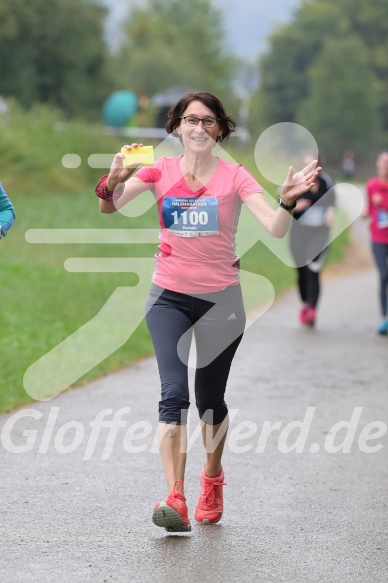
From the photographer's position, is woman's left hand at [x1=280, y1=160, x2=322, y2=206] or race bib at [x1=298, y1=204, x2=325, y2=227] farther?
race bib at [x1=298, y1=204, x2=325, y2=227]

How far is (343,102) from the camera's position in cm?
9656

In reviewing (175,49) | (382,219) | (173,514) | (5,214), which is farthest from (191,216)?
(175,49)

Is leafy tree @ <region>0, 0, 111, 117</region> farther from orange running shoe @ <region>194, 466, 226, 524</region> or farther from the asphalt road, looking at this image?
orange running shoe @ <region>194, 466, 226, 524</region>

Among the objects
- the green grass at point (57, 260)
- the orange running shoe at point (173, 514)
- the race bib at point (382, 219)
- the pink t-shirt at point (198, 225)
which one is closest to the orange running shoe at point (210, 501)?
the orange running shoe at point (173, 514)

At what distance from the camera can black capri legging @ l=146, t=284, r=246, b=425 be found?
582 centimetres

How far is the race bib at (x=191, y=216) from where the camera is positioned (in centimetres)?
581

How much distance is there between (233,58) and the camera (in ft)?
438

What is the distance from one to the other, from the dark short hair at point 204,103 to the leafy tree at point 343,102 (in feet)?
298

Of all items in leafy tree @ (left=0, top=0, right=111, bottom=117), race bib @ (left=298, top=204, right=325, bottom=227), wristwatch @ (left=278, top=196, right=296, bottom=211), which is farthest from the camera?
leafy tree @ (left=0, top=0, right=111, bottom=117)

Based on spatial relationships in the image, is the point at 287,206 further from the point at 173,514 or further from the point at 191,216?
the point at 173,514

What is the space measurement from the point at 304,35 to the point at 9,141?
9512cm

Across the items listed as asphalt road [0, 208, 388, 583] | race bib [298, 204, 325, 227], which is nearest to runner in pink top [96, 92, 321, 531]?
asphalt road [0, 208, 388, 583]

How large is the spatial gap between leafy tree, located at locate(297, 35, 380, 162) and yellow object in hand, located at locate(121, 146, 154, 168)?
9124 centimetres

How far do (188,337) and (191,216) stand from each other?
0.59m
